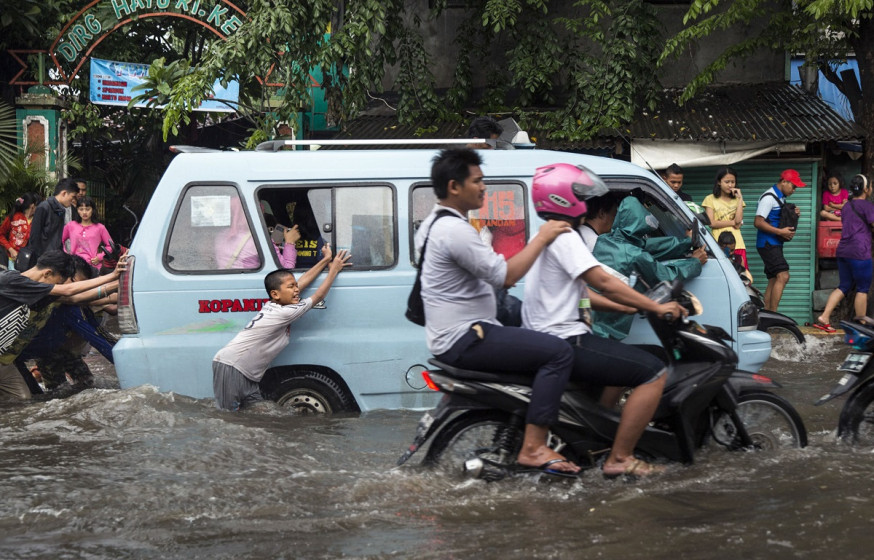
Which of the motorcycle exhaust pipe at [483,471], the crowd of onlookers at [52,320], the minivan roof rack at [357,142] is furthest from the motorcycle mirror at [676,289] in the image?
the crowd of onlookers at [52,320]

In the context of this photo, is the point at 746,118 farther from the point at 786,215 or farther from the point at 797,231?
the point at 786,215

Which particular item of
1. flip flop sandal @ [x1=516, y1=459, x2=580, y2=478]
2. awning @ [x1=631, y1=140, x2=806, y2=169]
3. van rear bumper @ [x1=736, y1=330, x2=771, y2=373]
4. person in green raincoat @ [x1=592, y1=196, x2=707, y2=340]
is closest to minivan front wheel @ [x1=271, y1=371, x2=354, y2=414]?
person in green raincoat @ [x1=592, y1=196, x2=707, y2=340]

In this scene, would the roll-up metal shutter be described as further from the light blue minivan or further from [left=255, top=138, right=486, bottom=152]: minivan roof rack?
[left=255, top=138, right=486, bottom=152]: minivan roof rack

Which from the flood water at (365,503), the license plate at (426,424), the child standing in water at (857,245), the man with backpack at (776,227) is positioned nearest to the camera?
the flood water at (365,503)

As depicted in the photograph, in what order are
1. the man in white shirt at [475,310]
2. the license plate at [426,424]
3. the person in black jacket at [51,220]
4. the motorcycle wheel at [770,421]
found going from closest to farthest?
the man in white shirt at [475,310], the license plate at [426,424], the motorcycle wheel at [770,421], the person in black jacket at [51,220]

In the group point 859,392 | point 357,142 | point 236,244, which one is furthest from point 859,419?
point 236,244

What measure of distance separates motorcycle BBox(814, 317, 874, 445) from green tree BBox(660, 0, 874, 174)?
6.59 m

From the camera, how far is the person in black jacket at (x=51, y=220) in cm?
1097

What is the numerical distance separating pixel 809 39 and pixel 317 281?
803cm

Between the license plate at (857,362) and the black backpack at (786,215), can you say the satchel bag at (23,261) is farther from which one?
the black backpack at (786,215)

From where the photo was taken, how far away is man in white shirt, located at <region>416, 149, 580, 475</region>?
15.5 feet

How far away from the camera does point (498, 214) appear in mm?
6824

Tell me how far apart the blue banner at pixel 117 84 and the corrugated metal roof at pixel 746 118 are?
6.51m

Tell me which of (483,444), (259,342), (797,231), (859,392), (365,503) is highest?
(797,231)
